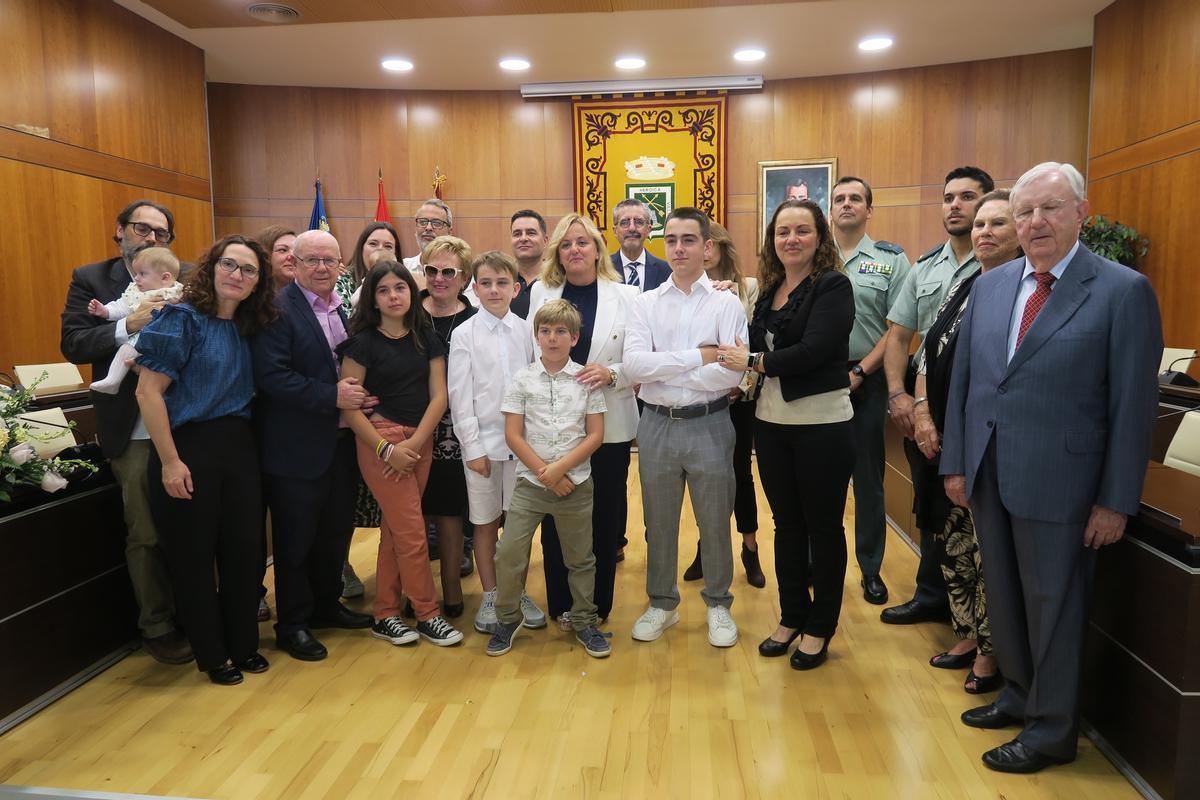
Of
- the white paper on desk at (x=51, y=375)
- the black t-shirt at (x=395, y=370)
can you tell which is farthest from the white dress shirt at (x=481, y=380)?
the white paper on desk at (x=51, y=375)

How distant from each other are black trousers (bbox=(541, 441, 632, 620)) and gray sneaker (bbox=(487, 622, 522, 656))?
0.90 feet

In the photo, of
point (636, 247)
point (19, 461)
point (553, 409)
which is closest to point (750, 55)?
point (636, 247)

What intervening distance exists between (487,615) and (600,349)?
1.24 meters

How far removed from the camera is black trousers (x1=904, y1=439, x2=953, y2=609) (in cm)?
288

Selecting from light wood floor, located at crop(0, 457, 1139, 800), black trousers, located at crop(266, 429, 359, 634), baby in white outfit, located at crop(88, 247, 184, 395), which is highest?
baby in white outfit, located at crop(88, 247, 184, 395)

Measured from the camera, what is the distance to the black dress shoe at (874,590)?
355 centimetres

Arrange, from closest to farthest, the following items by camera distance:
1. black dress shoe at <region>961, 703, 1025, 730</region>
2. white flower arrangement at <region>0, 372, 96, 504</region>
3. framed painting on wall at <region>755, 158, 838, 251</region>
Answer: black dress shoe at <region>961, 703, 1025, 730</region>, white flower arrangement at <region>0, 372, 96, 504</region>, framed painting on wall at <region>755, 158, 838, 251</region>

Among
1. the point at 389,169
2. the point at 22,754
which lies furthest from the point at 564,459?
the point at 389,169

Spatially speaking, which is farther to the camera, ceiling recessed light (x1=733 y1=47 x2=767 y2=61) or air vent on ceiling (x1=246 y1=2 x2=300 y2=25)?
ceiling recessed light (x1=733 y1=47 x2=767 y2=61)

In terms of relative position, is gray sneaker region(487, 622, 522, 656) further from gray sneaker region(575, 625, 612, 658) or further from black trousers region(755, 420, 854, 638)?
black trousers region(755, 420, 854, 638)

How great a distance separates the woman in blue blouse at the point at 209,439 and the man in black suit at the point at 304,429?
9 centimetres

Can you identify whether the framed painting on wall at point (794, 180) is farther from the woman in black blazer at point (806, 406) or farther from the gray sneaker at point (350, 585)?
the gray sneaker at point (350, 585)

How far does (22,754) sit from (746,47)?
7173 mm

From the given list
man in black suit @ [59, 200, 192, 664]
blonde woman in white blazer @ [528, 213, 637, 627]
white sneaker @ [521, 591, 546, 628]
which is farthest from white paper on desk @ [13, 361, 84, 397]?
blonde woman in white blazer @ [528, 213, 637, 627]
